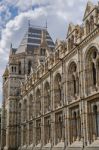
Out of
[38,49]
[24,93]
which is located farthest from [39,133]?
[38,49]

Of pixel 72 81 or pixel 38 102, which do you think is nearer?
pixel 72 81

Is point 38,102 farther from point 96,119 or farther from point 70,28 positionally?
point 96,119

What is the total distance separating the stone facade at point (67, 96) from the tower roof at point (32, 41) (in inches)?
629

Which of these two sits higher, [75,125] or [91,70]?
[91,70]

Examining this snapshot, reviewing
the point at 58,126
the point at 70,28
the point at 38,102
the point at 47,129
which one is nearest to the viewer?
the point at 70,28

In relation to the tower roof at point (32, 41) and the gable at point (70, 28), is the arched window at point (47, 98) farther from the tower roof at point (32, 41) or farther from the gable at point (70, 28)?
the tower roof at point (32, 41)

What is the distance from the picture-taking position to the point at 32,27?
87250 mm

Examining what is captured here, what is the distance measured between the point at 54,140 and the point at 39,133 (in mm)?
10698

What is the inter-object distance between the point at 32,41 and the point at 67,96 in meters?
44.5

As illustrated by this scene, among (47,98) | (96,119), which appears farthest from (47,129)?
(96,119)

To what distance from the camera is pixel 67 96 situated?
38.7 meters

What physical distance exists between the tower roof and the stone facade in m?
16.0

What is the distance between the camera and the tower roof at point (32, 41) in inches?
3086

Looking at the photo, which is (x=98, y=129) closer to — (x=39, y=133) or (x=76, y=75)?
(x=76, y=75)
